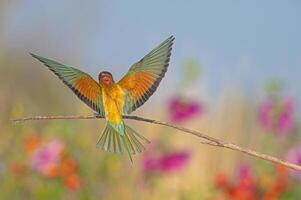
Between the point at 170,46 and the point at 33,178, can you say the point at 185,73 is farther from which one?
the point at 170,46

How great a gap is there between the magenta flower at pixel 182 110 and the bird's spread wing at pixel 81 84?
3.34 m

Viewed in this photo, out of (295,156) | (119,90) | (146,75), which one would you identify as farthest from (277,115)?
(119,90)

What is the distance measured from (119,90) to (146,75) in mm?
104

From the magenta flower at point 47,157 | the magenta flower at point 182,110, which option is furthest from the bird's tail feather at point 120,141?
the magenta flower at point 182,110

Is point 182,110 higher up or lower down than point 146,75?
higher up

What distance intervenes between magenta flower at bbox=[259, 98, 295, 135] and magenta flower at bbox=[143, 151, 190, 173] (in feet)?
1.43

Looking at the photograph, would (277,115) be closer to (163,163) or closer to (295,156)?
(295,156)

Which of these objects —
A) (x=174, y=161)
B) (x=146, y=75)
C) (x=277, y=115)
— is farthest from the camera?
(x=174, y=161)

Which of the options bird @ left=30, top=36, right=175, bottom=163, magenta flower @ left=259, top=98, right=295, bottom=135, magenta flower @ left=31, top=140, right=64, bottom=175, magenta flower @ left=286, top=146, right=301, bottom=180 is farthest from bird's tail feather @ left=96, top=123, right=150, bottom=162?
magenta flower @ left=259, top=98, right=295, bottom=135

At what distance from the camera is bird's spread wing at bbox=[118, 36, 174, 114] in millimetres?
1107

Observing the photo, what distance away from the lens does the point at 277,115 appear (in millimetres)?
4293

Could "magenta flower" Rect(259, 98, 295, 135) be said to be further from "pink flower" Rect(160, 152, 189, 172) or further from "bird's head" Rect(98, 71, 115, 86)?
"bird's head" Rect(98, 71, 115, 86)

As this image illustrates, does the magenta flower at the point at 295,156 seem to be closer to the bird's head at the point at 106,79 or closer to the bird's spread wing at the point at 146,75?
the bird's spread wing at the point at 146,75

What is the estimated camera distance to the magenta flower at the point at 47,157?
4152mm
